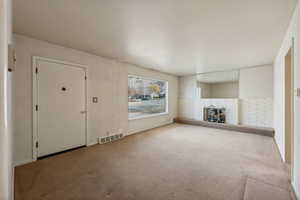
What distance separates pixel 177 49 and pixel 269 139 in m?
3.75

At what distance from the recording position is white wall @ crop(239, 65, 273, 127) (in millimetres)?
4754

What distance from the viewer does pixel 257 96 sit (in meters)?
4.95

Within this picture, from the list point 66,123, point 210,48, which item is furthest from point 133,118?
point 210,48

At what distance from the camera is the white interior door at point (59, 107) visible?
9.22 ft

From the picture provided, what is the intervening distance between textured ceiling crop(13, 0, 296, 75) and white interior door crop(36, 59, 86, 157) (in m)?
0.62

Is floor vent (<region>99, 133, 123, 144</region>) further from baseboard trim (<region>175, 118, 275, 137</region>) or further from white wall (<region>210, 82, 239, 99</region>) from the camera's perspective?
white wall (<region>210, 82, 239, 99</region>)

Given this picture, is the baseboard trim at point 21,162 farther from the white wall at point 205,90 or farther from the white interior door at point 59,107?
the white wall at point 205,90

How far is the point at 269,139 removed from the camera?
4.14m

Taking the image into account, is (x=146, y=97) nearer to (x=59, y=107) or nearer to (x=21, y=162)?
(x=59, y=107)

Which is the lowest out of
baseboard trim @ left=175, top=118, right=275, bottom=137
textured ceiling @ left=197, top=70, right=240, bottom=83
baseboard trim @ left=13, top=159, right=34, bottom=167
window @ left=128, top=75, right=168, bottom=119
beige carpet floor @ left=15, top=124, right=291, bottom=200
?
beige carpet floor @ left=15, top=124, right=291, bottom=200

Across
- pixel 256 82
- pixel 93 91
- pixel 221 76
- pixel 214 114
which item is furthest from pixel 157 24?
pixel 221 76

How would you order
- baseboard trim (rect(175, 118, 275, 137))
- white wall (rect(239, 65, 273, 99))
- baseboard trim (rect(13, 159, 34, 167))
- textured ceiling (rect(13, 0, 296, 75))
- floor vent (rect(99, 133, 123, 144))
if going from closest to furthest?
textured ceiling (rect(13, 0, 296, 75)), baseboard trim (rect(13, 159, 34, 167)), floor vent (rect(99, 133, 123, 144)), baseboard trim (rect(175, 118, 275, 137)), white wall (rect(239, 65, 273, 99))

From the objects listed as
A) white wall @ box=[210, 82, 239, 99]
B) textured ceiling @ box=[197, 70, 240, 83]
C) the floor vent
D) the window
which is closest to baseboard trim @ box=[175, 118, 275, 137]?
the window

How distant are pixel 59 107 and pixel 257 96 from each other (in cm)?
597
